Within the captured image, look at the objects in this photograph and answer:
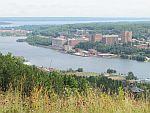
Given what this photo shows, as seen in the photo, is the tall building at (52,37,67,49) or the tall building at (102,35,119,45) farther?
the tall building at (102,35,119,45)

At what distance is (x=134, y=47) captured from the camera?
25156mm

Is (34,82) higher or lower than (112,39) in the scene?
higher

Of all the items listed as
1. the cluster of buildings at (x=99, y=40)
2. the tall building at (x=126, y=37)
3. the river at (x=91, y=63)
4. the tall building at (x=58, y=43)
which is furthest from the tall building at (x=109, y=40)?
the river at (x=91, y=63)

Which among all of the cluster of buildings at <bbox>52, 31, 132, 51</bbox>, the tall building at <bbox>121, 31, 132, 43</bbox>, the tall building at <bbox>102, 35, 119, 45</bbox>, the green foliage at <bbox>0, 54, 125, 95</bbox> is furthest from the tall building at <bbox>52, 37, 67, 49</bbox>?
the green foliage at <bbox>0, 54, 125, 95</bbox>

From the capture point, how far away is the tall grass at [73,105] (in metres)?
1.34

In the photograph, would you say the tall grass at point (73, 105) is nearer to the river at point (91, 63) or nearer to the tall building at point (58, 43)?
the river at point (91, 63)

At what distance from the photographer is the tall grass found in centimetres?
134

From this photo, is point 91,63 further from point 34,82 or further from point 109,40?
point 34,82

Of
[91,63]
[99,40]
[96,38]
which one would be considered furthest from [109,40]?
[91,63]

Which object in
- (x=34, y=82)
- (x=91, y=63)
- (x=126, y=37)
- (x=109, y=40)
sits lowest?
(x=109, y=40)

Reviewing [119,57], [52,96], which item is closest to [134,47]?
[119,57]

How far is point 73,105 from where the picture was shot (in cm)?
140

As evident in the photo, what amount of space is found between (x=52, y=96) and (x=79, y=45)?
2600 cm

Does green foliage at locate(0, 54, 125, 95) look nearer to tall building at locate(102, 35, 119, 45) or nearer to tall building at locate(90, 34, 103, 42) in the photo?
tall building at locate(102, 35, 119, 45)
